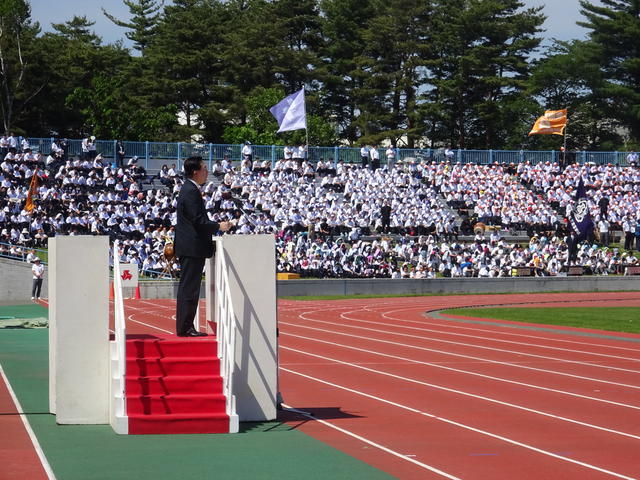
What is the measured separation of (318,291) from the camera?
3994 centimetres

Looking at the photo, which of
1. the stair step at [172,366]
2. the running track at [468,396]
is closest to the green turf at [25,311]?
the running track at [468,396]

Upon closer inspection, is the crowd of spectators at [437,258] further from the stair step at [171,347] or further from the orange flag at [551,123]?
the stair step at [171,347]

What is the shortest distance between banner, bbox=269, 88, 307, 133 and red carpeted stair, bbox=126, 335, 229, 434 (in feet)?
143

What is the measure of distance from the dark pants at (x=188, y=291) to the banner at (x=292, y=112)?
43132 mm

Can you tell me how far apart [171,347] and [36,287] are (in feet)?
91.3

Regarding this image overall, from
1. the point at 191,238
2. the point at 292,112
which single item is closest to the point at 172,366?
the point at 191,238

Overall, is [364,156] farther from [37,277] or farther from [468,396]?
Result: [468,396]

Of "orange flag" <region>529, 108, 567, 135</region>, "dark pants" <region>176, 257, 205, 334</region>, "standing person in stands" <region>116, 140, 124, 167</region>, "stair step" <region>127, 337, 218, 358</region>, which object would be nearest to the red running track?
"stair step" <region>127, 337, 218, 358</region>

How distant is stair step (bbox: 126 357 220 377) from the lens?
10.1 meters

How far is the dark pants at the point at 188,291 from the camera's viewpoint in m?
10.8

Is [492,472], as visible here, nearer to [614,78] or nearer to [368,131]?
[368,131]

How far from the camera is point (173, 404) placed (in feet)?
32.3

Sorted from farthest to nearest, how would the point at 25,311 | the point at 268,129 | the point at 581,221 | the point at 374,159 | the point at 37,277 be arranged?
the point at 268,129, the point at 374,159, the point at 581,221, the point at 37,277, the point at 25,311

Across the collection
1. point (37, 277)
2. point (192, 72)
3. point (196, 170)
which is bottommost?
point (37, 277)
